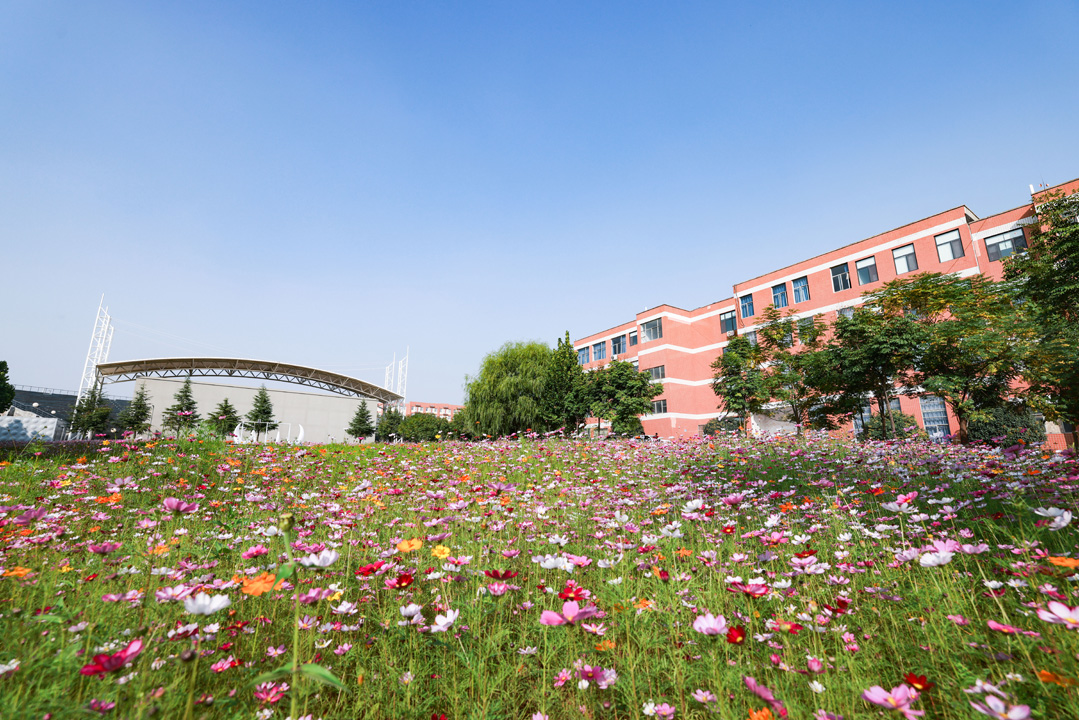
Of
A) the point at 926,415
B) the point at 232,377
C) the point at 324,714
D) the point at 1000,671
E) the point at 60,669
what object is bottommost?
the point at 324,714

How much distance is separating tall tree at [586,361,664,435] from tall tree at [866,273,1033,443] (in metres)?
14.4

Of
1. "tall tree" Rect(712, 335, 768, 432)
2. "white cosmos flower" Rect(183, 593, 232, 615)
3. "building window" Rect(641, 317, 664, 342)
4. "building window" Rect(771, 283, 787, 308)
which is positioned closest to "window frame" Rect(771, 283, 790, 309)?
"building window" Rect(771, 283, 787, 308)

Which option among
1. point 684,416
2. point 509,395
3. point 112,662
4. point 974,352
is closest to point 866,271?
point 974,352

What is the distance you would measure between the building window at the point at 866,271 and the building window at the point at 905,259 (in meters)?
1.08

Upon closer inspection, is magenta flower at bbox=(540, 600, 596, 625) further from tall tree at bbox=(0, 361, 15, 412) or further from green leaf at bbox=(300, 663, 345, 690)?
tall tree at bbox=(0, 361, 15, 412)

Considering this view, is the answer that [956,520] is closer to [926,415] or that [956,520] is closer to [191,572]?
[191,572]

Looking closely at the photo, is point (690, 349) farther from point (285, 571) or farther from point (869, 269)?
point (285, 571)

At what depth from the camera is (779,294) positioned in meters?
31.5

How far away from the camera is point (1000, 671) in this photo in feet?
5.80

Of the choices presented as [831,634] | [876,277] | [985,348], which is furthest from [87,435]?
[876,277]

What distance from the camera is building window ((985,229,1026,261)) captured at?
2173cm

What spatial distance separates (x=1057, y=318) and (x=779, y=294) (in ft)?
58.6

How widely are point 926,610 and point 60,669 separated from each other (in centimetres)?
369

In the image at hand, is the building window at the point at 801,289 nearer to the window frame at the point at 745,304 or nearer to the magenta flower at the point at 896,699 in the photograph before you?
the window frame at the point at 745,304
